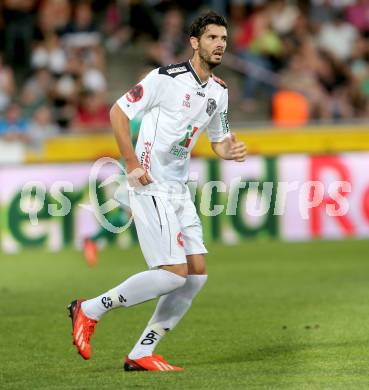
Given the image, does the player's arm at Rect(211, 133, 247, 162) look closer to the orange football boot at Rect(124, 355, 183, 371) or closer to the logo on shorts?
the logo on shorts

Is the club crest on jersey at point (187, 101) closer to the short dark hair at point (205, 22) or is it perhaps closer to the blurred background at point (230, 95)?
the short dark hair at point (205, 22)

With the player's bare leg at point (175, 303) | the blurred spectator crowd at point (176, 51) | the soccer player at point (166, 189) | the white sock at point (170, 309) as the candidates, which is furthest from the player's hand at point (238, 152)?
the blurred spectator crowd at point (176, 51)

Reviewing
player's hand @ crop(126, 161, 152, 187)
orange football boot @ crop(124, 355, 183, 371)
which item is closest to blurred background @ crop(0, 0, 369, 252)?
orange football boot @ crop(124, 355, 183, 371)

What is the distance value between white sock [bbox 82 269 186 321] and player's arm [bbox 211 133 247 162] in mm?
934

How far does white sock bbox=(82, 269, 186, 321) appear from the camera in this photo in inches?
313

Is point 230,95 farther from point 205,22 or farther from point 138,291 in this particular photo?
point 138,291

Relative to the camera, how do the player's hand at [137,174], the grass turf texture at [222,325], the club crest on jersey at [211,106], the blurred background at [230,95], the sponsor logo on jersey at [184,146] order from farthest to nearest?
1. the blurred background at [230,95]
2. the club crest on jersey at [211,106]
3. the sponsor logo on jersey at [184,146]
4. the grass turf texture at [222,325]
5. the player's hand at [137,174]

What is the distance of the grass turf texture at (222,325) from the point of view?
7836mm

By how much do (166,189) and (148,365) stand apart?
1174 mm

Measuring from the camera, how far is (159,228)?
8.02 meters

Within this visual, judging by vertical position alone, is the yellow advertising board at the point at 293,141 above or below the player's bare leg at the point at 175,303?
below

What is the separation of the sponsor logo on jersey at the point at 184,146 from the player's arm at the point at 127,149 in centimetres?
41

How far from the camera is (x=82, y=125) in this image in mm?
19156

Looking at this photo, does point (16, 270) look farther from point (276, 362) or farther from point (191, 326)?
point (276, 362)
